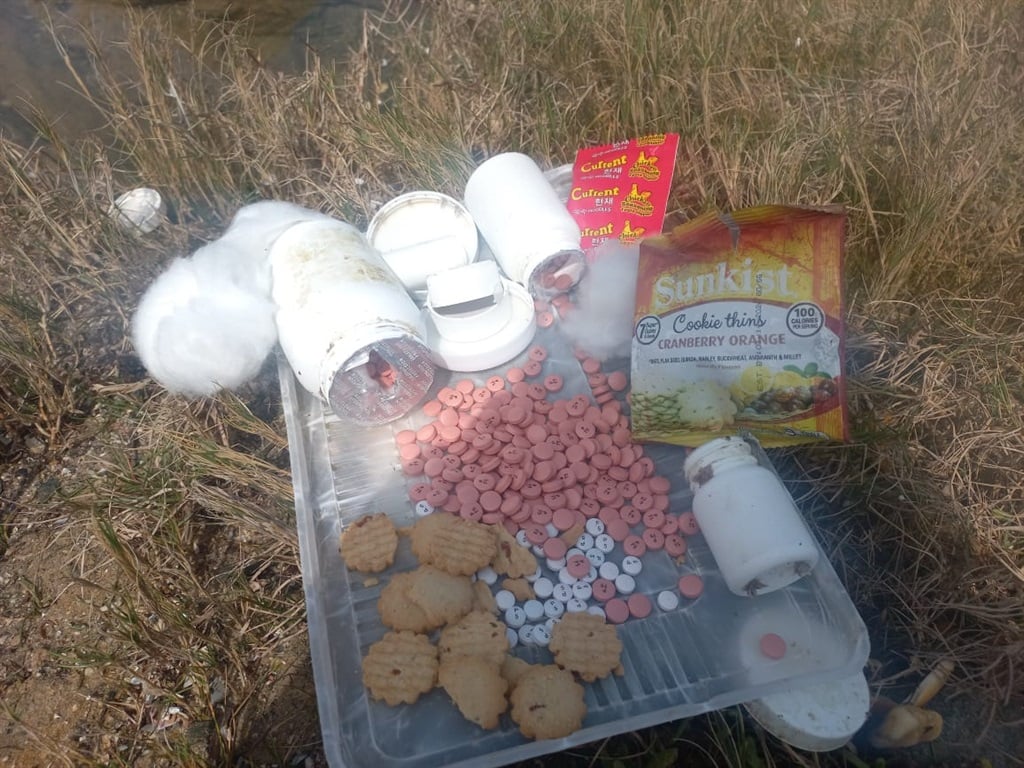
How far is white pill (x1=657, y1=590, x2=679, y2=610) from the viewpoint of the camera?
1.55 meters

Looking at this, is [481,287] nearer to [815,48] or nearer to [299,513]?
[299,513]

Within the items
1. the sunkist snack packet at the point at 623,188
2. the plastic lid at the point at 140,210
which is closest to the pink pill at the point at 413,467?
the sunkist snack packet at the point at 623,188

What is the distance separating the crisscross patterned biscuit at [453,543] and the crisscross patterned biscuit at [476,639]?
0.12 metres

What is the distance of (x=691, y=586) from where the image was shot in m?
1.55

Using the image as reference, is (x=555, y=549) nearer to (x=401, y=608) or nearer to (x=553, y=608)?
(x=553, y=608)

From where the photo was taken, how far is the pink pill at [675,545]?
1611 mm

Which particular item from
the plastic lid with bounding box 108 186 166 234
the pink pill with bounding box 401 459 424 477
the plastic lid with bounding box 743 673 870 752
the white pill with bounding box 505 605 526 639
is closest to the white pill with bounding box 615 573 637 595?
the white pill with bounding box 505 605 526 639

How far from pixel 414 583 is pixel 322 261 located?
0.78 m

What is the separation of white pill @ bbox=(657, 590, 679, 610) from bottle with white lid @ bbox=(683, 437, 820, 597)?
115 mm

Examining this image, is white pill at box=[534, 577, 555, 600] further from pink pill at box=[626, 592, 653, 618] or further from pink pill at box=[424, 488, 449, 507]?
pink pill at box=[424, 488, 449, 507]

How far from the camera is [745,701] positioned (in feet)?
4.50

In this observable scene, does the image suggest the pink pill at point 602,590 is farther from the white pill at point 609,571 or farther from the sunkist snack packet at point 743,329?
the sunkist snack packet at point 743,329

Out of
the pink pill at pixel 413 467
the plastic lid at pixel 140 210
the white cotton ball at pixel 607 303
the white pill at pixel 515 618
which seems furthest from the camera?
the plastic lid at pixel 140 210

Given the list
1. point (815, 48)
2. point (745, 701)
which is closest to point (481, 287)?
point (745, 701)
